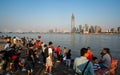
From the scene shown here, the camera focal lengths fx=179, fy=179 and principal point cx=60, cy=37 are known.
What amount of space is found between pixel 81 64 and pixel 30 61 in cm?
536

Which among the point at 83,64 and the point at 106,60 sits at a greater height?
the point at 83,64

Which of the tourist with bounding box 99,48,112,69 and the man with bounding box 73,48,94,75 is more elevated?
the man with bounding box 73,48,94,75

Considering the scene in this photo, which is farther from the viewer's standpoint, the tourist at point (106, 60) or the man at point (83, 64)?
the tourist at point (106, 60)

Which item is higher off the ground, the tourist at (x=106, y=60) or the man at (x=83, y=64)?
the man at (x=83, y=64)

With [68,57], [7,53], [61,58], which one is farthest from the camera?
[61,58]

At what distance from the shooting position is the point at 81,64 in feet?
18.7

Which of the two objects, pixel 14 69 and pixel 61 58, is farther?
pixel 61 58

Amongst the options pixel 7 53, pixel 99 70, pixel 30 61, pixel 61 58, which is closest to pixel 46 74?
pixel 30 61

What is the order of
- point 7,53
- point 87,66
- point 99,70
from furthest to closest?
point 7,53 < point 99,70 < point 87,66

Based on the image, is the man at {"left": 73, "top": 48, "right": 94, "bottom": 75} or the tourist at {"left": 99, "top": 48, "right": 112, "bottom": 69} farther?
the tourist at {"left": 99, "top": 48, "right": 112, "bottom": 69}

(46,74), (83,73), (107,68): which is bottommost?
(46,74)

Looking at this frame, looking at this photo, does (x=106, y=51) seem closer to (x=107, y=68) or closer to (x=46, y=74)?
(x=107, y=68)

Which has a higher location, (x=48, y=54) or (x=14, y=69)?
(x=48, y=54)

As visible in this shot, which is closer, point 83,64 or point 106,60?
point 83,64
